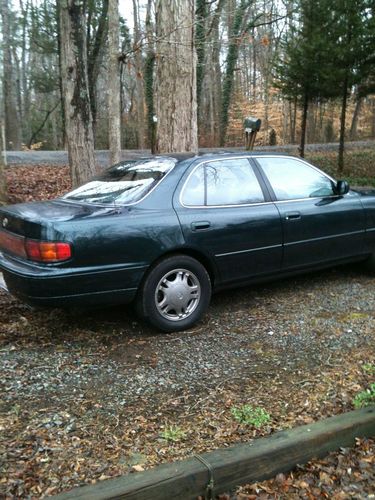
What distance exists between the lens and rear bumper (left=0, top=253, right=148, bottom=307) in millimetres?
3793

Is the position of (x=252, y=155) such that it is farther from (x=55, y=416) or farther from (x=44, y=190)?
(x=44, y=190)

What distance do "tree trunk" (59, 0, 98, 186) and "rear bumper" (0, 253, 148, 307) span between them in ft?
18.2

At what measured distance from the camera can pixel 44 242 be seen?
3.82m

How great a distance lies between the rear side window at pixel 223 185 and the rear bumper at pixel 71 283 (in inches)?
35.5

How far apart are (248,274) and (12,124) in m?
21.4

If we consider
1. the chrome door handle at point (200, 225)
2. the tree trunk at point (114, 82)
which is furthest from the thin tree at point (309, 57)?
the chrome door handle at point (200, 225)

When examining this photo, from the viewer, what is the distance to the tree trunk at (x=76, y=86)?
8680 millimetres

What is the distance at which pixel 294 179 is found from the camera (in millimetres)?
5305

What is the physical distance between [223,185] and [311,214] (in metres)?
1.05

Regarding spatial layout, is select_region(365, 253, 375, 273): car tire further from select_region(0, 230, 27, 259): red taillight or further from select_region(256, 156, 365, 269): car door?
select_region(0, 230, 27, 259): red taillight

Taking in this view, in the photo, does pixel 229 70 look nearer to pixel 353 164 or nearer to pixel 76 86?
pixel 353 164

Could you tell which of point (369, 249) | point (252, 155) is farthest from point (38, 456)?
point (369, 249)

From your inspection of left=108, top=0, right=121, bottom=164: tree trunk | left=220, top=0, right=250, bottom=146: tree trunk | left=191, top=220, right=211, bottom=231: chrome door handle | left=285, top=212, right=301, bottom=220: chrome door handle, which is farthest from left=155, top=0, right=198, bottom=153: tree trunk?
left=220, top=0, right=250, bottom=146: tree trunk

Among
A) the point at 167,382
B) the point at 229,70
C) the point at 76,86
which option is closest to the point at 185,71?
the point at 76,86
